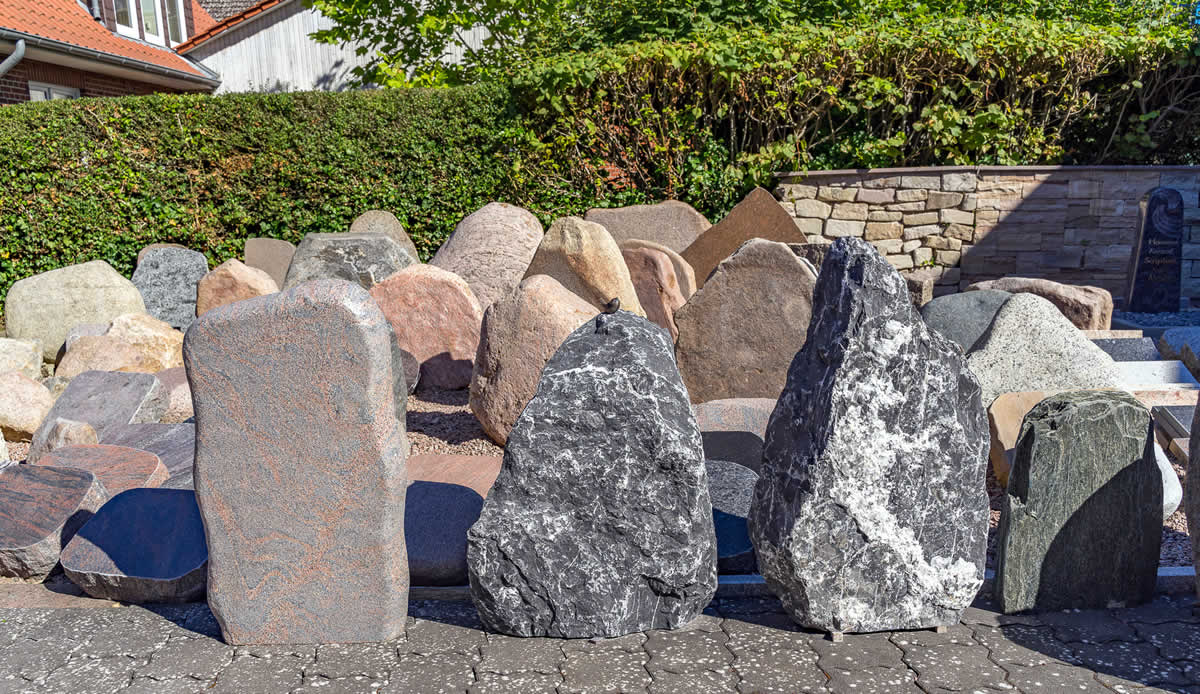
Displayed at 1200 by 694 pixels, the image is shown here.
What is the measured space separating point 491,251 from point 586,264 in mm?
1659

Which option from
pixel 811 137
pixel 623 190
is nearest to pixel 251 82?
pixel 623 190

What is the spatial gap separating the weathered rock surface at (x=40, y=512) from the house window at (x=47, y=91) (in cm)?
1035

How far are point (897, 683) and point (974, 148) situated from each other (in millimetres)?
7313

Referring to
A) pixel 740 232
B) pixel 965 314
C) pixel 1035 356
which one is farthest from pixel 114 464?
pixel 740 232

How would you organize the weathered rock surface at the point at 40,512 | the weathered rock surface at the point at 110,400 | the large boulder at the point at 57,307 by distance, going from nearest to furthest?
1. the weathered rock surface at the point at 40,512
2. the weathered rock surface at the point at 110,400
3. the large boulder at the point at 57,307

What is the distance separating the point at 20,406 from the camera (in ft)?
17.8

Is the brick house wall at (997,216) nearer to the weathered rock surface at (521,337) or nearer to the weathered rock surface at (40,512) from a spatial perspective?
the weathered rock surface at (521,337)

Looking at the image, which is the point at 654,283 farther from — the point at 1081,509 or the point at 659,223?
the point at 1081,509

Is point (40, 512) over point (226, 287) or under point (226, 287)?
under

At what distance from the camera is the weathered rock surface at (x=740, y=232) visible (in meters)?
7.44

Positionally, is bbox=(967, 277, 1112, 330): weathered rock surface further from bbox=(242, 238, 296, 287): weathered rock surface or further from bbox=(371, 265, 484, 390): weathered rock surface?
bbox=(242, 238, 296, 287): weathered rock surface

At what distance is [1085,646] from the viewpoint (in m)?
2.79

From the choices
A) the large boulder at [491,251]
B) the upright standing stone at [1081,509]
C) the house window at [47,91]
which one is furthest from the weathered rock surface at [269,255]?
the upright standing stone at [1081,509]

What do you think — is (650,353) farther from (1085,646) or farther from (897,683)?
(1085,646)
